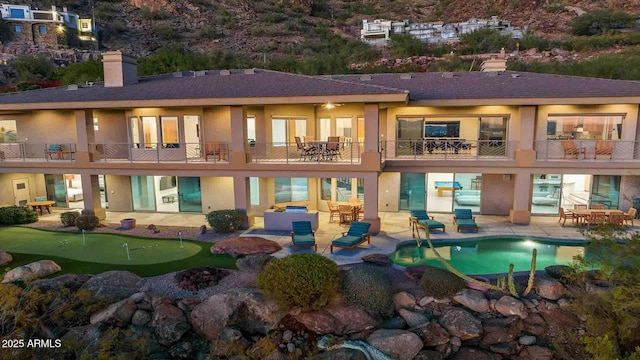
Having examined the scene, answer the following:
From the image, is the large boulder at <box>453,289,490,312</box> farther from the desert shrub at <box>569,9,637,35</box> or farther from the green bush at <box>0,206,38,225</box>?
the desert shrub at <box>569,9,637,35</box>

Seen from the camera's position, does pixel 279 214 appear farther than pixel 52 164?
No

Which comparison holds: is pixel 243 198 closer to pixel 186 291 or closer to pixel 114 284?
pixel 186 291

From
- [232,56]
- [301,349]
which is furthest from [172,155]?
[232,56]

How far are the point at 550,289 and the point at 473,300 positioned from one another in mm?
2347

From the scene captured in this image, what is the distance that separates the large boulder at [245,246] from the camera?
14.3m

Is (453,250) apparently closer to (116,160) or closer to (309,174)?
(309,174)

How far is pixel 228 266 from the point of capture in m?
13.4

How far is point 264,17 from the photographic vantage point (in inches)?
2889

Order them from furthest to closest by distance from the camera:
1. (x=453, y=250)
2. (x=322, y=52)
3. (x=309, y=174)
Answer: (x=322, y=52), (x=309, y=174), (x=453, y=250)

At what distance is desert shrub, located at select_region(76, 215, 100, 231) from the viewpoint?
17.6 meters

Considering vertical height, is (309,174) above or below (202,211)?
above

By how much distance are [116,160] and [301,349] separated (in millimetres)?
14758

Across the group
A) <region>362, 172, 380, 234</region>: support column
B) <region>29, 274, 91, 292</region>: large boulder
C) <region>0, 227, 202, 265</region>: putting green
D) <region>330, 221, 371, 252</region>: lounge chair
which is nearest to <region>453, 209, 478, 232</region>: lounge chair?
<region>362, 172, 380, 234</region>: support column

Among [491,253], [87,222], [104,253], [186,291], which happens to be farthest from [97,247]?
[491,253]
